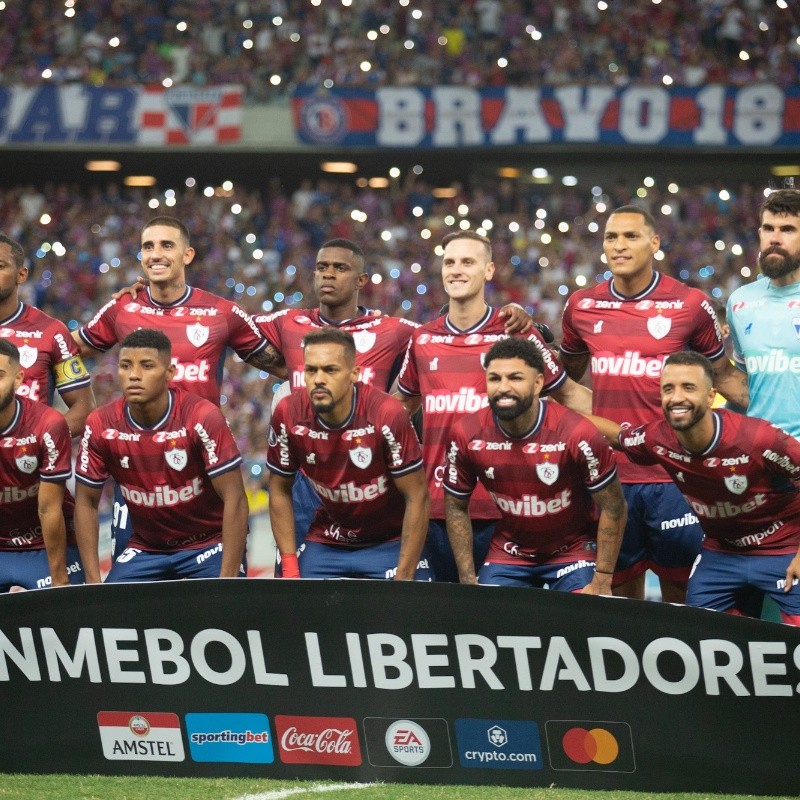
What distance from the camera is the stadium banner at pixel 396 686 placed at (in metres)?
4.61

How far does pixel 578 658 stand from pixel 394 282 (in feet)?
49.9

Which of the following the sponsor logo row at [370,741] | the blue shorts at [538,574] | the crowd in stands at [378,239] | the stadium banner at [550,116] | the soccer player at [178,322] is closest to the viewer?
the sponsor logo row at [370,741]

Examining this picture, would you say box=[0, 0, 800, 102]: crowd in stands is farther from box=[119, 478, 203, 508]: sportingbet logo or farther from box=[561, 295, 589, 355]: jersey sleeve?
box=[119, 478, 203, 508]: sportingbet logo

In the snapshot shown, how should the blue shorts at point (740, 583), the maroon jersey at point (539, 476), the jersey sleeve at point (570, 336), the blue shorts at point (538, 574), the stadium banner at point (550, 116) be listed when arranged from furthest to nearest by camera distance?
the stadium banner at point (550, 116) → the jersey sleeve at point (570, 336) → the blue shorts at point (538, 574) → the maroon jersey at point (539, 476) → the blue shorts at point (740, 583)

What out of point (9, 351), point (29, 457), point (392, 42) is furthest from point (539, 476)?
point (392, 42)

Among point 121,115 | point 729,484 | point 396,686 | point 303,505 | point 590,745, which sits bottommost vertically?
point 590,745

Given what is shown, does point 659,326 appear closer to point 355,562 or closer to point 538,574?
point 538,574

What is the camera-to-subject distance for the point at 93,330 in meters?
6.76

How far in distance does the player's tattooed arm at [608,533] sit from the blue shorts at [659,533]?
55 cm

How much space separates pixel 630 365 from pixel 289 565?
74.6 inches

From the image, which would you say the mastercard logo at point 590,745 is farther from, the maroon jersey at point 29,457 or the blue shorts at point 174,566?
the maroon jersey at point 29,457

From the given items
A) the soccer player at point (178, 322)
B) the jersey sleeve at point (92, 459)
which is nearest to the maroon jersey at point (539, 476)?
the soccer player at point (178, 322)

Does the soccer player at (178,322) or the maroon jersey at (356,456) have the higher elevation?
the soccer player at (178,322)

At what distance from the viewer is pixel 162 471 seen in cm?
588
